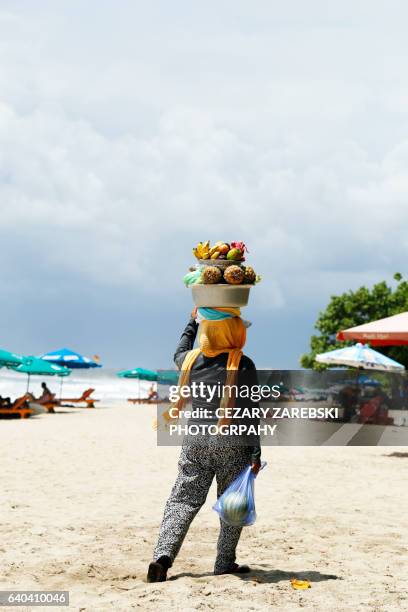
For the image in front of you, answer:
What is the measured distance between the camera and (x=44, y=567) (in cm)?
546

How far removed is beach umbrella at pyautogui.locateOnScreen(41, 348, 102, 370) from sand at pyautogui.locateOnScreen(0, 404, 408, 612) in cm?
2042

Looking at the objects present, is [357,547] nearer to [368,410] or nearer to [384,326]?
[384,326]

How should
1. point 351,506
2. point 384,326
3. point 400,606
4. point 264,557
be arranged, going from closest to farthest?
point 400,606 < point 264,557 < point 351,506 < point 384,326

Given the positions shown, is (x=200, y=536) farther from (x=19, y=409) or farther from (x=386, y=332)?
(x=19, y=409)

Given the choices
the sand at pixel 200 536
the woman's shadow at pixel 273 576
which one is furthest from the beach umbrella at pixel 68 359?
the woman's shadow at pixel 273 576

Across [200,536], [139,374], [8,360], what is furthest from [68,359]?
[200,536]

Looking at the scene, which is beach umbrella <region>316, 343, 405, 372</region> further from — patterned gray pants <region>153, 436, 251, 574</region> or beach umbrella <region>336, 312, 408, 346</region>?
patterned gray pants <region>153, 436, 251, 574</region>

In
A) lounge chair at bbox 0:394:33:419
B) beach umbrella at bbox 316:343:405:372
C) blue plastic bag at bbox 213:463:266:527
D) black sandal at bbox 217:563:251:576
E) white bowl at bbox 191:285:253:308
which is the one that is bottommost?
black sandal at bbox 217:563:251:576

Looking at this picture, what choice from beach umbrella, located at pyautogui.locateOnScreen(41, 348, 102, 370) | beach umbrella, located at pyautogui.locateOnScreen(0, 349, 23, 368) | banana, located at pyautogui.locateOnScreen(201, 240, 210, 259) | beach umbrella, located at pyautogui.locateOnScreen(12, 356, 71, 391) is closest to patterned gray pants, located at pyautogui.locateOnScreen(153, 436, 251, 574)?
banana, located at pyautogui.locateOnScreen(201, 240, 210, 259)

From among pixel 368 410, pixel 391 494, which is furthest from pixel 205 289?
pixel 368 410

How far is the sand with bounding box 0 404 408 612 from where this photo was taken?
473 centimetres

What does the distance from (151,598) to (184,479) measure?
80cm

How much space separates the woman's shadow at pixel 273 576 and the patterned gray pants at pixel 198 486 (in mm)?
171

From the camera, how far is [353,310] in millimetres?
45375
